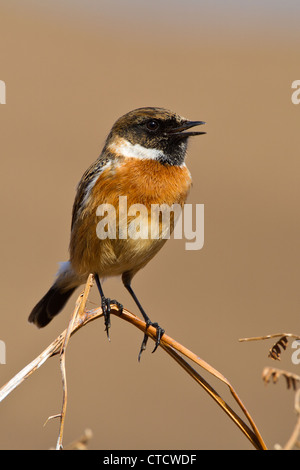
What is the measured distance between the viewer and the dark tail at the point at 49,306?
5695 mm

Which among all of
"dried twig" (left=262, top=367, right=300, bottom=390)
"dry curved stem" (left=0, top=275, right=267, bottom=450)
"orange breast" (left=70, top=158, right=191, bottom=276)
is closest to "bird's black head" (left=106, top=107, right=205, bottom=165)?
"orange breast" (left=70, top=158, right=191, bottom=276)

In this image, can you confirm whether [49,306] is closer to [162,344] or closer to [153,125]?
[153,125]

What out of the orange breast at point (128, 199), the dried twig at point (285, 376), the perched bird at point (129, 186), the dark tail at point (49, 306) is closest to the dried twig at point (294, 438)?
the dried twig at point (285, 376)

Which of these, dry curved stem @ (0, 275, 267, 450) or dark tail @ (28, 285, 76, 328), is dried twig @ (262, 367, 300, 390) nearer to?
dry curved stem @ (0, 275, 267, 450)

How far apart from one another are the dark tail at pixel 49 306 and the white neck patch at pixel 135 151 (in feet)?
4.33

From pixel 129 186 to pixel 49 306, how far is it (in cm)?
155

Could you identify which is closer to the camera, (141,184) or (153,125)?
(141,184)

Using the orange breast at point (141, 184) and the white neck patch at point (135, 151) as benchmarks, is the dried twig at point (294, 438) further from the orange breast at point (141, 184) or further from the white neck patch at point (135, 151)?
the white neck patch at point (135, 151)

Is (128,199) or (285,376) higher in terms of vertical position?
(128,199)

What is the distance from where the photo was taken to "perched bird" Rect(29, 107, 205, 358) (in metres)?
4.74

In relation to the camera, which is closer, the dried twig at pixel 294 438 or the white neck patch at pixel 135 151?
the dried twig at pixel 294 438

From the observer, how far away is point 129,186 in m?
4.74

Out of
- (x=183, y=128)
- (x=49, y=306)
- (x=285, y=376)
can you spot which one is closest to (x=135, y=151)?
(x=183, y=128)

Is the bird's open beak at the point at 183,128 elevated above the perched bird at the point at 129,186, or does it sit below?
above
